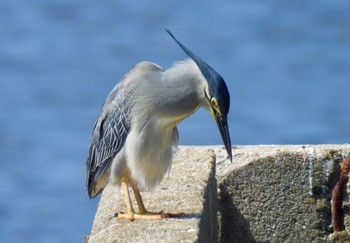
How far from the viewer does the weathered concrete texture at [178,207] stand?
17.7 ft

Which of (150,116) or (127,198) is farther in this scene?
(150,116)

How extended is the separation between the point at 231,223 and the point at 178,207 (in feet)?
2.45

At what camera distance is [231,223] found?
6559mm

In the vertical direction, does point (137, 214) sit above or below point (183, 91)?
below

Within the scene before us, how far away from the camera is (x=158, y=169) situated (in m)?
→ 6.18

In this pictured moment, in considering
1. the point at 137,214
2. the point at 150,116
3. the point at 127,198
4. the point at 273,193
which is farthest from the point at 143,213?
the point at 273,193

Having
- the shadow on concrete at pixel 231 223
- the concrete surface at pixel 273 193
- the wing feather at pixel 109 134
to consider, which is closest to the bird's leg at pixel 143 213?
the concrete surface at pixel 273 193

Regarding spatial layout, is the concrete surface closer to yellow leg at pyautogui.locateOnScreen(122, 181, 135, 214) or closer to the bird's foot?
yellow leg at pyautogui.locateOnScreen(122, 181, 135, 214)

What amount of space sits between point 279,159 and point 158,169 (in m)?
0.70

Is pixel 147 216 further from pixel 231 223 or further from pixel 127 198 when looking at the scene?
pixel 231 223

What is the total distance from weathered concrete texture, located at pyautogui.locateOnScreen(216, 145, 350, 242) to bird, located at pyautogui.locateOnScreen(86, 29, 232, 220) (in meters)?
0.43

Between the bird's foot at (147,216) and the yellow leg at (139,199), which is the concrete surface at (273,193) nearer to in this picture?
the yellow leg at (139,199)

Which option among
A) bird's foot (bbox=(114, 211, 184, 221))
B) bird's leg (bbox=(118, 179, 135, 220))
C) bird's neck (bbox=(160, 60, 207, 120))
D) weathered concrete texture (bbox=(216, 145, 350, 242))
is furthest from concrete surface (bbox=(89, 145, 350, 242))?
bird's foot (bbox=(114, 211, 184, 221))

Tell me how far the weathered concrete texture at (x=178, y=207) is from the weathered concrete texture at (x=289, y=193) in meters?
0.21
